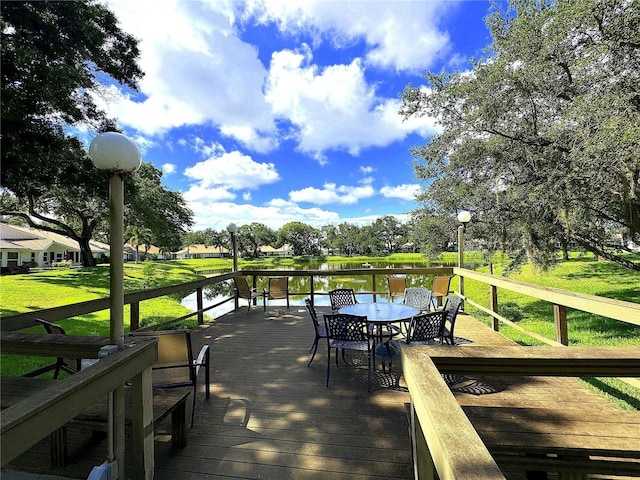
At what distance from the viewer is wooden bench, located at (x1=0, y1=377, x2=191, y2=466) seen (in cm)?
177

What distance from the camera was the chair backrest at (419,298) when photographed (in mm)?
4504

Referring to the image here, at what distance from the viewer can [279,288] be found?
21.0 feet

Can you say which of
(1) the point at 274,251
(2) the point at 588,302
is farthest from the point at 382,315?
(1) the point at 274,251

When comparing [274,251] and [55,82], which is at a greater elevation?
[55,82]

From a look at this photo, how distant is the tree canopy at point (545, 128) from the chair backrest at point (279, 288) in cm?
473

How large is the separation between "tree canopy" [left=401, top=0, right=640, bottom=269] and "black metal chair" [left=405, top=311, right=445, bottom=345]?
3539mm

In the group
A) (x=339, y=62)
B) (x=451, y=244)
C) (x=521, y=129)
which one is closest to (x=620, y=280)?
(x=451, y=244)

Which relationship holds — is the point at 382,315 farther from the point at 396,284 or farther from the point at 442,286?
the point at 396,284

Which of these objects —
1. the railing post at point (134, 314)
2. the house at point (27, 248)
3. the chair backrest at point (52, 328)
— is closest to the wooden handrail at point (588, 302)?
the chair backrest at point (52, 328)

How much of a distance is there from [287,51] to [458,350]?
28.5 ft

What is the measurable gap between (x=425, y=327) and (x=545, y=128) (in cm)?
576

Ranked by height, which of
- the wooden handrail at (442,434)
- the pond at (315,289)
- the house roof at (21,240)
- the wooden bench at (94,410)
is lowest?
the pond at (315,289)

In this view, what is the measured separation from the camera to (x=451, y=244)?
34.5 feet

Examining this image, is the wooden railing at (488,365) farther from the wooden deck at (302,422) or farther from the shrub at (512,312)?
the shrub at (512,312)
